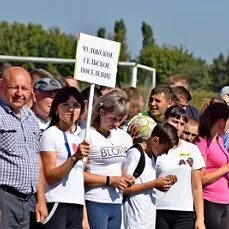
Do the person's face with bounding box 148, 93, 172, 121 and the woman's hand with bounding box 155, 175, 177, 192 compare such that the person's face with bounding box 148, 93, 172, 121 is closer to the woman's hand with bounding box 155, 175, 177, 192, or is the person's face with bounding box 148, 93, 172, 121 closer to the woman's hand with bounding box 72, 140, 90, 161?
the woman's hand with bounding box 155, 175, 177, 192

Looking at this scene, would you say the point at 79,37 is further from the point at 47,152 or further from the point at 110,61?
the point at 47,152

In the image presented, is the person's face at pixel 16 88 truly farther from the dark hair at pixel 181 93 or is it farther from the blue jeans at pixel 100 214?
the dark hair at pixel 181 93

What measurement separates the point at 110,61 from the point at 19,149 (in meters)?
1.31

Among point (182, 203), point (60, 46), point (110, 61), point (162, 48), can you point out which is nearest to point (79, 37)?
point (110, 61)

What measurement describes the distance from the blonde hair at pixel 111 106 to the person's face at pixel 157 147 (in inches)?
18.6

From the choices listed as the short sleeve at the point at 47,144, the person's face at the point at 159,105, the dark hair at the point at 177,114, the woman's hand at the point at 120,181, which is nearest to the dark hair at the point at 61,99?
the short sleeve at the point at 47,144

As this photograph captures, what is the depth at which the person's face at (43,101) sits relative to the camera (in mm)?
7309

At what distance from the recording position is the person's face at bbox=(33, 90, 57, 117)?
288 inches

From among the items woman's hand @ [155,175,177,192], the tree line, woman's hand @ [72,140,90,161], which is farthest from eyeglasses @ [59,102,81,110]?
the tree line

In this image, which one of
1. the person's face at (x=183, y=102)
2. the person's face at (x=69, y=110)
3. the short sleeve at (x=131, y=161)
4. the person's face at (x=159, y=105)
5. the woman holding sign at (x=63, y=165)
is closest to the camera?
the woman holding sign at (x=63, y=165)

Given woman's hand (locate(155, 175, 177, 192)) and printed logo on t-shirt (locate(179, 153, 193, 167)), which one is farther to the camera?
printed logo on t-shirt (locate(179, 153, 193, 167))

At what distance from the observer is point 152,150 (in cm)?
754

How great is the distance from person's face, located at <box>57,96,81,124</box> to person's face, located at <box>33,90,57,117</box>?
52cm

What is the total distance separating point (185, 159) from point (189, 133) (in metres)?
0.59
